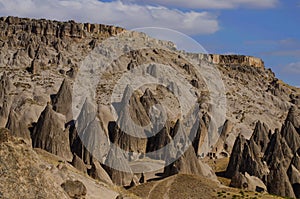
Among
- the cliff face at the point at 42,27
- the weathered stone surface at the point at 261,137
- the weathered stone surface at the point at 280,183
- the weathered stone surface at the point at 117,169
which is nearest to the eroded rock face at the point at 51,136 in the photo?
the weathered stone surface at the point at 117,169

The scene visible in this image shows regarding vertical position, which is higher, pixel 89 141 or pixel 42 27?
pixel 42 27

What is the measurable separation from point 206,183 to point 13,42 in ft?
245

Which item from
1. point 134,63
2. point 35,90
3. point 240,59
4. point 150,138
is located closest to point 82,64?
point 134,63

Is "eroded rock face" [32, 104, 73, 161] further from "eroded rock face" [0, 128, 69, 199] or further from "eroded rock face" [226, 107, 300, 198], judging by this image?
"eroded rock face" [0, 128, 69, 199]

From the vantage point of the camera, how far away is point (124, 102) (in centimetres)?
7000

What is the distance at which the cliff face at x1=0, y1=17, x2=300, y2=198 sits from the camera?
5491 centimetres

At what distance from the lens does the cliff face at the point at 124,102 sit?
5491cm

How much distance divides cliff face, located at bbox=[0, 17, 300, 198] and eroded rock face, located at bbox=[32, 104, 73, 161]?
100mm

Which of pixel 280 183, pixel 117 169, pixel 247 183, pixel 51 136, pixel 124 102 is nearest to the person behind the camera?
pixel 117 169

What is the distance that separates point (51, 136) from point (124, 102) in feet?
56.5

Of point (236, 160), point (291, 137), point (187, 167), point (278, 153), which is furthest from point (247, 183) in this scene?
point (291, 137)

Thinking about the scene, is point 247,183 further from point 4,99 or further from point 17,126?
point 4,99

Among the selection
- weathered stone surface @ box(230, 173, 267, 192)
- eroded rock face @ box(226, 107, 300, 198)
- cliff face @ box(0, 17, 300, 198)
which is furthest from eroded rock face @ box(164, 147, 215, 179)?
eroded rock face @ box(226, 107, 300, 198)

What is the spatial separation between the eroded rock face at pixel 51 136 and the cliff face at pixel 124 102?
0.10 metres
